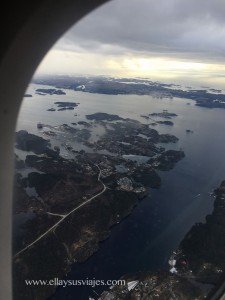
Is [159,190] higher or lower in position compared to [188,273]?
higher

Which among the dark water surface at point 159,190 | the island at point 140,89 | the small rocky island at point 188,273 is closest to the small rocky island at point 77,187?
the dark water surface at point 159,190

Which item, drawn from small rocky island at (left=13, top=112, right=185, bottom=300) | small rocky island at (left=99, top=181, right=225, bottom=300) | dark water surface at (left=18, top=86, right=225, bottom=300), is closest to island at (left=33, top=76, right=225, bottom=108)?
dark water surface at (left=18, top=86, right=225, bottom=300)

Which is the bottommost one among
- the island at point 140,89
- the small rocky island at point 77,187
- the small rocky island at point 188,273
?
the small rocky island at point 188,273

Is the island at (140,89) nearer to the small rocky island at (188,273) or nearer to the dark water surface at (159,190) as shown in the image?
the dark water surface at (159,190)

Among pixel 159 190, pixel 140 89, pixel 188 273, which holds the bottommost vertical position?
pixel 188 273

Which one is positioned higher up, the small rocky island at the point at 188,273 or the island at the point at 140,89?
the island at the point at 140,89

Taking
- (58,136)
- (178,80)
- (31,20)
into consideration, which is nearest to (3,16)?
(31,20)

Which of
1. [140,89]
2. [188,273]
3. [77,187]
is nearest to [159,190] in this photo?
[77,187]

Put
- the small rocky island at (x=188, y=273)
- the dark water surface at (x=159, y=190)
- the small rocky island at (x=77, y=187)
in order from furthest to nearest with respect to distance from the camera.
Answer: the dark water surface at (x=159, y=190), the small rocky island at (x=77, y=187), the small rocky island at (x=188, y=273)

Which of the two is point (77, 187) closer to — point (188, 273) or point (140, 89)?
point (188, 273)

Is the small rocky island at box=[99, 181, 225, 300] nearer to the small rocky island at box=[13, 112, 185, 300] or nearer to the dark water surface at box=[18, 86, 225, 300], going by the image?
the dark water surface at box=[18, 86, 225, 300]
